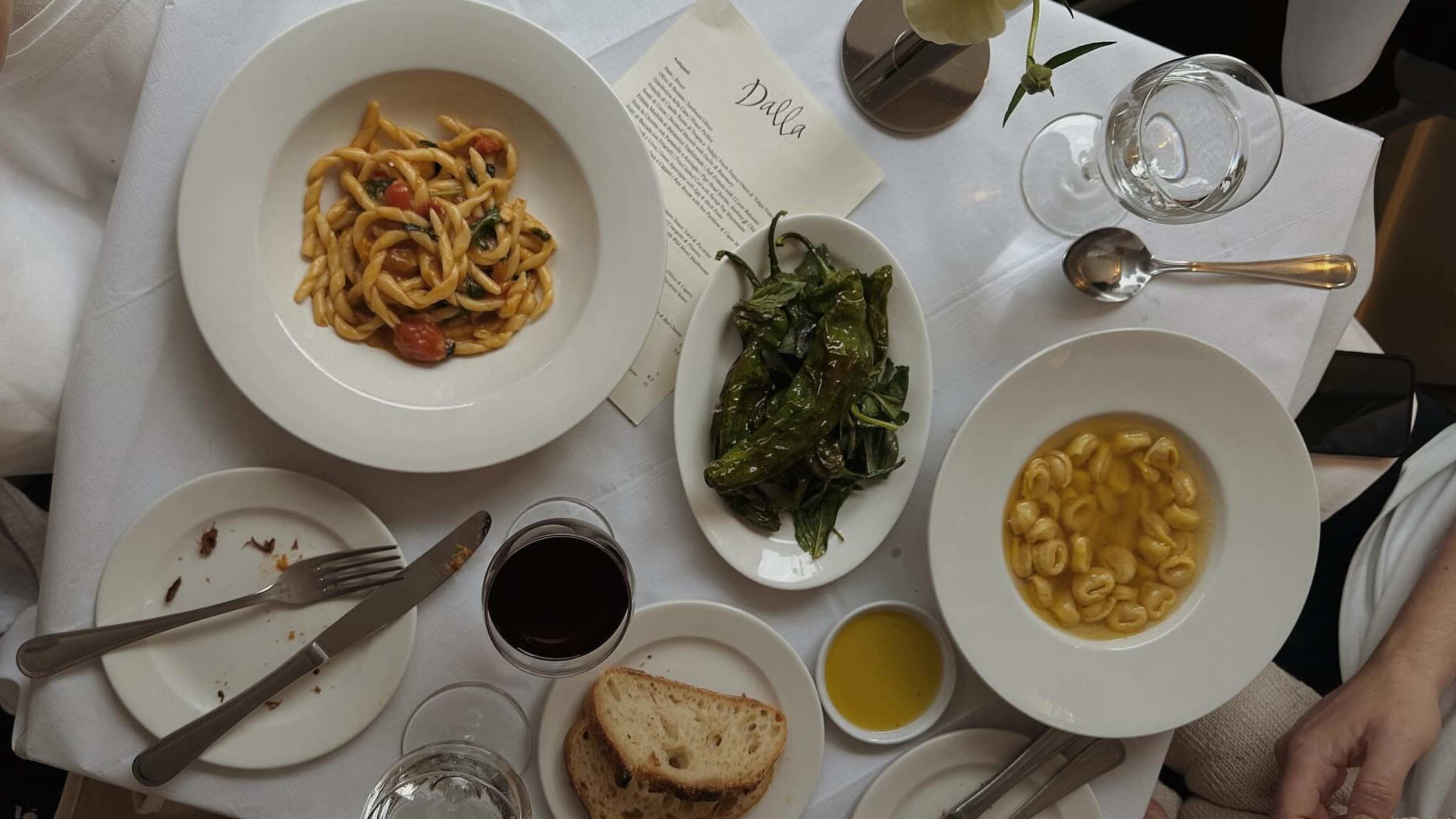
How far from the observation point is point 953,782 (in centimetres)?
154

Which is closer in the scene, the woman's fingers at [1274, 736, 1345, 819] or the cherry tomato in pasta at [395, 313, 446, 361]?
the cherry tomato in pasta at [395, 313, 446, 361]

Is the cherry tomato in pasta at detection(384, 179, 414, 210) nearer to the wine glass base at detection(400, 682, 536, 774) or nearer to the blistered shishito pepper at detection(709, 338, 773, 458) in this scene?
the blistered shishito pepper at detection(709, 338, 773, 458)

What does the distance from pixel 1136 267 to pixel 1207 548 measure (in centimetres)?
46

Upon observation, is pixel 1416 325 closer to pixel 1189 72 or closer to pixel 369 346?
pixel 1189 72

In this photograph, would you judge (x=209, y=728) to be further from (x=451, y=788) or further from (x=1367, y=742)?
(x=1367, y=742)

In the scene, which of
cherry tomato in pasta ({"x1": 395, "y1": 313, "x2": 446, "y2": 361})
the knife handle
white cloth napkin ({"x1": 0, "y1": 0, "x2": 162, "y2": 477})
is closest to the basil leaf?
cherry tomato in pasta ({"x1": 395, "y1": 313, "x2": 446, "y2": 361})

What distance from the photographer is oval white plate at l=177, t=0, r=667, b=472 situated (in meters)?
1.28

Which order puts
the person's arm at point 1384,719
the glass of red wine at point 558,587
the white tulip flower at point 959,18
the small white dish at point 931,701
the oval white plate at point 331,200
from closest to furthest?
the white tulip flower at point 959,18, the oval white plate at point 331,200, the glass of red wine at point 558,587, the small white dish at point 931,701, the person's arm at point 1384,719

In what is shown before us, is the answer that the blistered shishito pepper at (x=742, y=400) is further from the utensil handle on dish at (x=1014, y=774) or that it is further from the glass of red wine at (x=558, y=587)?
the utensil handle on dish at (x=1014, y=774)

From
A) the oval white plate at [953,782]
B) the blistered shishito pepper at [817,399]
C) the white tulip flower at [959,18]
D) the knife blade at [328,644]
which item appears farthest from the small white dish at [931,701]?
the white tulip flower at [959,18]

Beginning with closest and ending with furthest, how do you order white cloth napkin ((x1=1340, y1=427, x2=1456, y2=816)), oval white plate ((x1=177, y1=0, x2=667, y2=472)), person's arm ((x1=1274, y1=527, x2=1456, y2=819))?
oval white plate ((x1=177, y1=0, x2=667, y2=472)) → person's arm ((x1=1274, y1=527, x2=1456, y2=819)) → white cloth napkin ((x1=1340, y1=427, x2=1456, y2=816))

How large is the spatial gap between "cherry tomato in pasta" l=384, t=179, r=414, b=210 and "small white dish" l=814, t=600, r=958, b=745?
0.91m

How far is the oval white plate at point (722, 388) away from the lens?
1.41 meters

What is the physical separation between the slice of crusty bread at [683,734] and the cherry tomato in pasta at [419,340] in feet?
1.77
